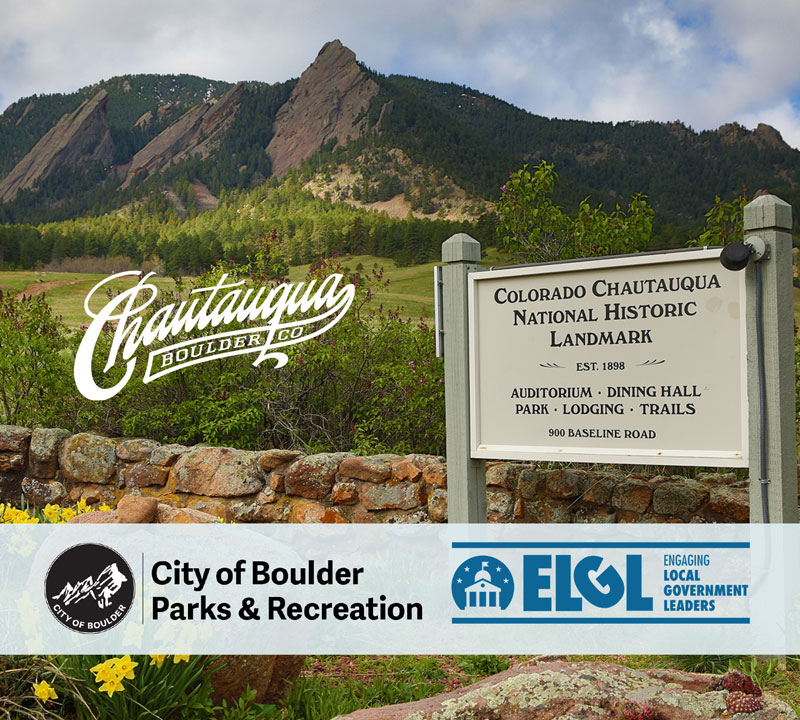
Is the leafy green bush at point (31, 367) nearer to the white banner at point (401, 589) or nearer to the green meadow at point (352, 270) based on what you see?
the green meadow at point (352, 270)

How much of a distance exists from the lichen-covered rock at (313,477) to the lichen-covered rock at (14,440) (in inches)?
A: 95.7

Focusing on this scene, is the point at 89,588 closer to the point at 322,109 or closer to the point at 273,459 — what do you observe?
the point at 273,459

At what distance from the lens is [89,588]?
112 inches

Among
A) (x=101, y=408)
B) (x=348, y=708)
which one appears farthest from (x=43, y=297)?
(x=348, y=708)

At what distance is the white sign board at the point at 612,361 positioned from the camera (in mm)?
3598

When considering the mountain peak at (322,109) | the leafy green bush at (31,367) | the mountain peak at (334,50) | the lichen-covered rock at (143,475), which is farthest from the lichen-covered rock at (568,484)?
the mountain peak at (334,50)

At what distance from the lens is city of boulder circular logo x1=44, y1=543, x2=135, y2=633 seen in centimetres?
277

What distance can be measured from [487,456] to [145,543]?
189 cm

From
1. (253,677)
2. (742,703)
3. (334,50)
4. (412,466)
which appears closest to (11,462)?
(412,466)

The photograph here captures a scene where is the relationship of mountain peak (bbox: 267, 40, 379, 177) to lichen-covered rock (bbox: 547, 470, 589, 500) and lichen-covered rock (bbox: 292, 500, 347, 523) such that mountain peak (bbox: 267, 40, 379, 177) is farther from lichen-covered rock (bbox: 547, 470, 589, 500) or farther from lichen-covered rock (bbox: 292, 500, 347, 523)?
lichen-covered rock (bbox: 547, 470, 589, 500)

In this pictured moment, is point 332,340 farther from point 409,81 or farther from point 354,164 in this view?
point 409,81

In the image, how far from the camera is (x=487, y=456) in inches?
161

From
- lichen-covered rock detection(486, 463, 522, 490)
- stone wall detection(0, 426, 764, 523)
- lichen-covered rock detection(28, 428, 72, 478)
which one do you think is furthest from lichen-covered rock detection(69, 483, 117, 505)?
lichen-covered rock detection(486, 463, 522, 490)

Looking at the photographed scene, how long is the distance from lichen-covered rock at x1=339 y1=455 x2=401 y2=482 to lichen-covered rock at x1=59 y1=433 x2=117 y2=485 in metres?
2.01
